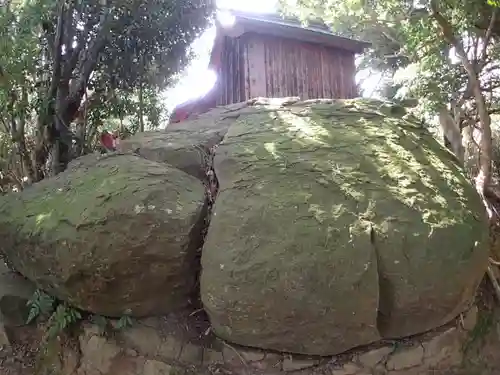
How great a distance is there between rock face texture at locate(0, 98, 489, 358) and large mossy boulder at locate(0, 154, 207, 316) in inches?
0.4

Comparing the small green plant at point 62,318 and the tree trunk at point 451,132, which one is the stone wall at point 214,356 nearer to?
the small green plant at point 62,318

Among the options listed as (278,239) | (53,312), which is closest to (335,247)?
(278,239)

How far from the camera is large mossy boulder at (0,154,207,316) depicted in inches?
136

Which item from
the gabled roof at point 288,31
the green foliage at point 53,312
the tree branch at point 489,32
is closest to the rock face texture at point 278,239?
the green foliage at point 53,312

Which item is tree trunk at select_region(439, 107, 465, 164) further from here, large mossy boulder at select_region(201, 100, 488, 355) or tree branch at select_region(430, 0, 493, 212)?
large mossy boulder at select_region(201, 100, 488, 355)

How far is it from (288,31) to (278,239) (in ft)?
18.3

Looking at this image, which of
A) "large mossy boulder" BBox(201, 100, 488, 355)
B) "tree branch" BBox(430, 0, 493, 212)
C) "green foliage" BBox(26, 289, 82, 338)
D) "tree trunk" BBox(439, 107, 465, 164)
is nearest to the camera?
"large mossy boulder" BBox(201, 100, 488, 355)

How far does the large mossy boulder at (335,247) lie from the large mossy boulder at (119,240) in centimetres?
27

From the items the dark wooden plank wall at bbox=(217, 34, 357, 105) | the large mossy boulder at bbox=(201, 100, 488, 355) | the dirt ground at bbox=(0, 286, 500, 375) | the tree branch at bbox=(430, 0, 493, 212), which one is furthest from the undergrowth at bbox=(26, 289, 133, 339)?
the dark wooden plank wall at bbox=(217, 34, 357, 105)

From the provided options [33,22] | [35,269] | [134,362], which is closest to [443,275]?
[134,362]

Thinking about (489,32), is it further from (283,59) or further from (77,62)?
(77,62)

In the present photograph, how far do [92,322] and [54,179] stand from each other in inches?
57.1

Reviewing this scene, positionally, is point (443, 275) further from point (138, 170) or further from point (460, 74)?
point (460, 74)

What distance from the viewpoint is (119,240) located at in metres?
3.44
